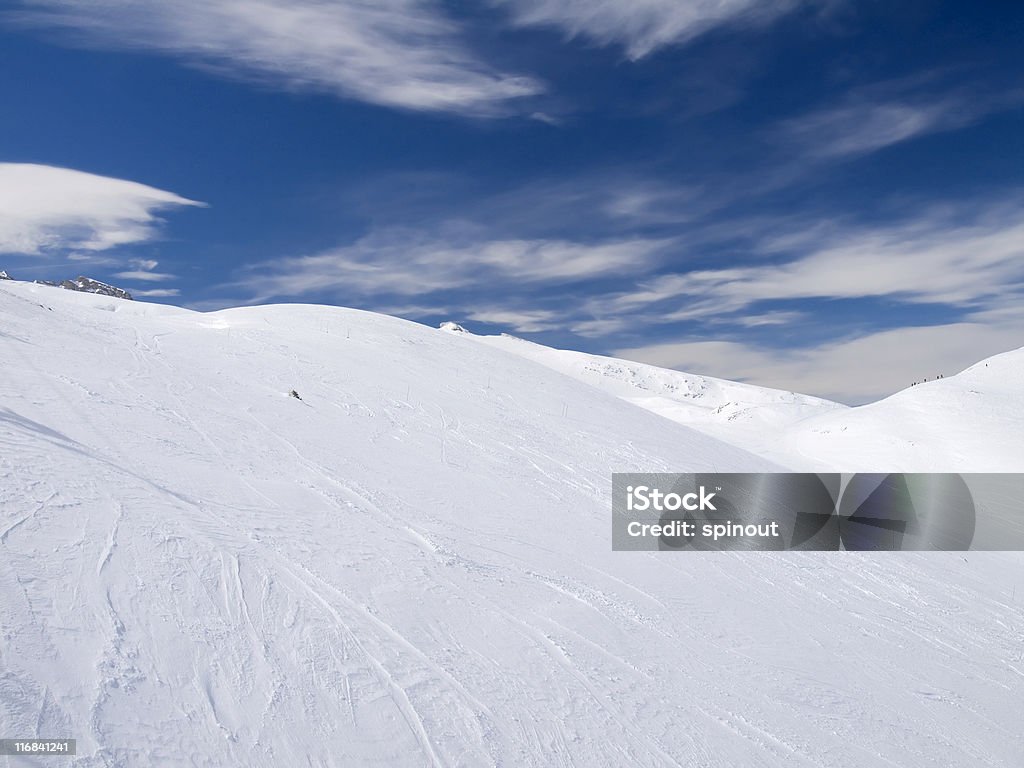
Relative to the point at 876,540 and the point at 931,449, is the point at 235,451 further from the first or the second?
the point at 931,449

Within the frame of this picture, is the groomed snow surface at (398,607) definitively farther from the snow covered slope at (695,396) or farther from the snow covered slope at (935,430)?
the snow covered slope at (695,396)

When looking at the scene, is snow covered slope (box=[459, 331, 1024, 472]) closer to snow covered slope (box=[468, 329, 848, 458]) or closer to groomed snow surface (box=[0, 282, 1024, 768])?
snow covered slope (box=[468, 329, 848, 458])

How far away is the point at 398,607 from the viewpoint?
750 cm

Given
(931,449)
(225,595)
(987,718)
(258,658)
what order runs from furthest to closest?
(931,449)
(987,718)
(225,595)
(258,658)

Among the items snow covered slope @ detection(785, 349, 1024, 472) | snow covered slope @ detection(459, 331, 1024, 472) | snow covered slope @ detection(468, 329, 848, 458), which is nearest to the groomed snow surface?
snow covered slope @ detection(459, 331, 1024, 472)

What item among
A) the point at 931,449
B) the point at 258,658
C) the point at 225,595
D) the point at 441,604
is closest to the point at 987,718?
the point at 441,604

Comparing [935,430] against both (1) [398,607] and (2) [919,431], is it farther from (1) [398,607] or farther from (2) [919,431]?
(1) [398,607]

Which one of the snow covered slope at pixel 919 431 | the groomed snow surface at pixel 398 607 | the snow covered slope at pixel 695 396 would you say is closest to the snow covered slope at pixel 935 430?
the snow covered slope at pixel 919 431

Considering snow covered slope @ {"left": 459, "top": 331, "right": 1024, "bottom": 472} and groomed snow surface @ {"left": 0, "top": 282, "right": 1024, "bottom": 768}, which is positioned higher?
snow covered slope @ {"left": 459, "top": 331, "right": 1024, "bottom": 472}

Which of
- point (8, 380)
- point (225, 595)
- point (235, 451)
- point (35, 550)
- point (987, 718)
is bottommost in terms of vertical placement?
point (987, 718)

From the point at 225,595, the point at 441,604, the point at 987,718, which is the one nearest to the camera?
the point at 225,595

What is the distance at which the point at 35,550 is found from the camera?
248 inches

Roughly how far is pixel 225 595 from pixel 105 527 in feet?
5.38

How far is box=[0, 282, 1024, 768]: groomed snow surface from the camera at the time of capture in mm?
5512
